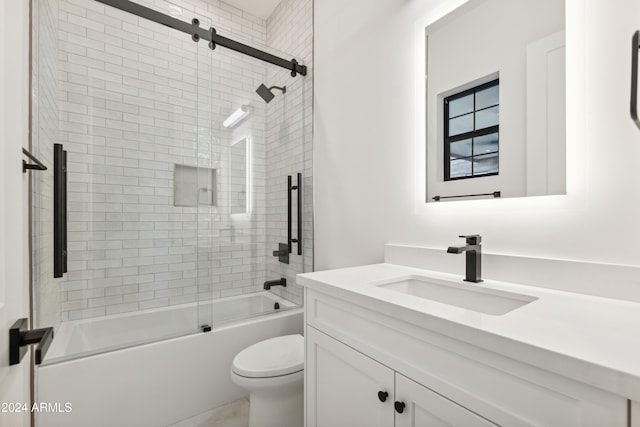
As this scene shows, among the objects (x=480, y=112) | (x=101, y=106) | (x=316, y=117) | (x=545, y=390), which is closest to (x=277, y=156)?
(x=316, y=117)

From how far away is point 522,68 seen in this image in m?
1.16

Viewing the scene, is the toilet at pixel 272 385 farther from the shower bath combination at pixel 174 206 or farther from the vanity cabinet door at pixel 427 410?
the vanity cabinet door at pixel 427 410

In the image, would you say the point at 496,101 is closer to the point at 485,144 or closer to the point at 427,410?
the point at 485,144

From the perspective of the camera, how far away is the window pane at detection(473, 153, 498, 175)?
1.24 m

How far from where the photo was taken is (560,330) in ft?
2.15

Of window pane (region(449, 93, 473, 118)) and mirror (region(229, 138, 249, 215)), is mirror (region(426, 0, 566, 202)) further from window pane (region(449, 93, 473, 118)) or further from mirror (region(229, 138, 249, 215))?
mirror (region(229, 138, 249, 215))

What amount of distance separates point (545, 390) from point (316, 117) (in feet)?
6.92

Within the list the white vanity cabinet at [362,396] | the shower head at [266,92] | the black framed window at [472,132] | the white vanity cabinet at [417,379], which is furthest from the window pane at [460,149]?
the shower head at [266,92]

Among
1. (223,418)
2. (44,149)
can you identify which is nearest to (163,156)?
(44,149)

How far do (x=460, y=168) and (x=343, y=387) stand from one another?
3.47 feet

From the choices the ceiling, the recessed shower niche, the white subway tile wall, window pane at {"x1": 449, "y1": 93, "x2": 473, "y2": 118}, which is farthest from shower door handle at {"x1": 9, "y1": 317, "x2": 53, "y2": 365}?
the ceiling

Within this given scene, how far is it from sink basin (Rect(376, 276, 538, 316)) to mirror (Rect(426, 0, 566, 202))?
404 millimetres

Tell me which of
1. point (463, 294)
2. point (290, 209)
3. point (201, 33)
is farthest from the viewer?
point (290, 209)

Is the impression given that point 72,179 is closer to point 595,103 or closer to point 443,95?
point 443,95
